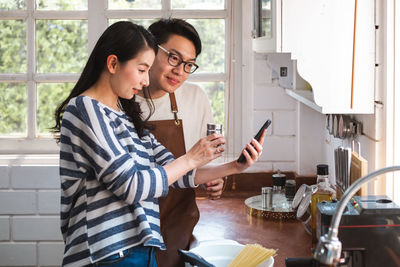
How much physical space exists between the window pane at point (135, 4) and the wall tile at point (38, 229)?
1.20 m

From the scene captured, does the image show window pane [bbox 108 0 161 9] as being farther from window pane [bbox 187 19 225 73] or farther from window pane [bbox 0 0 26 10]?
window pane [bbox 0 0 26 10]

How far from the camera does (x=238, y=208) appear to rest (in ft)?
9.28

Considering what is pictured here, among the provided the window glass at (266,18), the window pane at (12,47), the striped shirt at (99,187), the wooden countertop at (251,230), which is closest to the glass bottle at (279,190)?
the wooden countertop at (251,230)

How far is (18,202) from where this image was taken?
339 cm

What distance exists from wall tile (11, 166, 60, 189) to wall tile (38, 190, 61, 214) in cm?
4

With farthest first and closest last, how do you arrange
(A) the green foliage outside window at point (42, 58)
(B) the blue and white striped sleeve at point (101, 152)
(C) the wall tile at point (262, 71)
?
(A) the green foliage outside window at point (42, 58) → (C) the wall tile at point (262, 71) → (B) the blue and white striped sleeve at point (101, 152)

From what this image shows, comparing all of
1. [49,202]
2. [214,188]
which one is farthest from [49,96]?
[214,188]

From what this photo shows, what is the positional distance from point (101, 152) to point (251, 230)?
0.98 m

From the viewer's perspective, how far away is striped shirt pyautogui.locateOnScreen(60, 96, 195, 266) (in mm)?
1617

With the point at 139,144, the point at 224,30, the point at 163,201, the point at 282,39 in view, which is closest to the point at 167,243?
the point at 163,201

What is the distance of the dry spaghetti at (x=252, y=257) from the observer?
1863 mm

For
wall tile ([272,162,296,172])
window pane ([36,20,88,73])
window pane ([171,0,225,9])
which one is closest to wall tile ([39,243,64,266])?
window pane ([36,20,88,73])

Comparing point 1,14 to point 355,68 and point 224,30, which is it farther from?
point 355,68

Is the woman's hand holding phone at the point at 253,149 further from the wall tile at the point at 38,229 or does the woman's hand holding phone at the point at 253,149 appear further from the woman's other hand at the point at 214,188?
the wall tile at the point at 38,229
